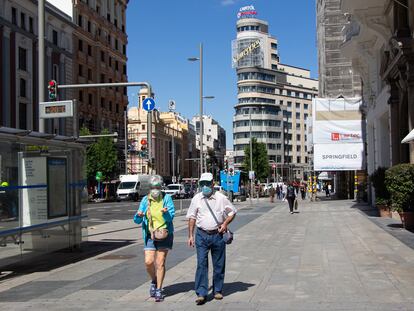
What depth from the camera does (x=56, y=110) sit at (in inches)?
605

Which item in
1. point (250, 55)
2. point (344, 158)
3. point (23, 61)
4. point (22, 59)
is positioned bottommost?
point (344, 158)

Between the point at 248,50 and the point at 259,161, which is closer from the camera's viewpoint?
the point at 259,161

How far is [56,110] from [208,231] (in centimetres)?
877

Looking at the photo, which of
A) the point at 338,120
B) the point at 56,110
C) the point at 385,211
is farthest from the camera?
the point at 338,120

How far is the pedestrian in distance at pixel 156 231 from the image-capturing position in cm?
798

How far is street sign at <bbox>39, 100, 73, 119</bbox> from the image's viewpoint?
50.2 ft

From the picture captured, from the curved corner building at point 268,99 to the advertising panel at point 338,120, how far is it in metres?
85.8

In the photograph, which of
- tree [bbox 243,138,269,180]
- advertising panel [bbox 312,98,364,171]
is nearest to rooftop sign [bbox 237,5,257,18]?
tree [bbox 243,138,269,180]

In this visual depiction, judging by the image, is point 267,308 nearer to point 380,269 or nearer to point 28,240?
point 380,269

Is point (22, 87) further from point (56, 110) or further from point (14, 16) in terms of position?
point (56, 110)

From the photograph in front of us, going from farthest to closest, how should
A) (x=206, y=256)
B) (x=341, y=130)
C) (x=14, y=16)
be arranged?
(x=14, y=16) → (x=341, y=130) → (x=206, y=256)

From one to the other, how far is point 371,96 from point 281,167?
107 m

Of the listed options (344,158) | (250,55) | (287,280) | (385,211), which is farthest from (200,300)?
(250,55)

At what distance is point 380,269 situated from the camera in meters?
10.3
